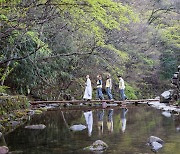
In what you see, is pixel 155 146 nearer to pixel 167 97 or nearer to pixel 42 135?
pixel 42 135

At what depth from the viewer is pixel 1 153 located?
312 inches

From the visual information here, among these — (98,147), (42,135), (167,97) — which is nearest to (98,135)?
(42,135)

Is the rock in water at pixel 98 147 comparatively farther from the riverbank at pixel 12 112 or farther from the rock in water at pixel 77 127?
the riverbank at pixel 12 112

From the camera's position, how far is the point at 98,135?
10195 millimetres

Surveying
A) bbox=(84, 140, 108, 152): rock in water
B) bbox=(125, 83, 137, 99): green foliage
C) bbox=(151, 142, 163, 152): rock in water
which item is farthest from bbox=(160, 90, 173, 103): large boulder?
bbox=(84, 140, 108, 152): rock in water

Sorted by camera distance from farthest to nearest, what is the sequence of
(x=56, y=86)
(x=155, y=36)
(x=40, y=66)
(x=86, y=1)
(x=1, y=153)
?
(x=155, y=36)
(x=56, y=86)
(x=40, y=66)
(x=86, y=1)
(x=1, y=153)

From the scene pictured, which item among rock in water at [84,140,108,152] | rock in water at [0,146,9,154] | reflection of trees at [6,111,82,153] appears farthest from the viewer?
reflection of trees at [6,111,82,153]

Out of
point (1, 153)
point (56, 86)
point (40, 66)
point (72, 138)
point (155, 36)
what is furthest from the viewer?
point (155, 36)

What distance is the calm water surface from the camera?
27.9ft

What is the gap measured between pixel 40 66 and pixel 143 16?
40.1 ft

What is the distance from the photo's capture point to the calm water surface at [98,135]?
8.49 m

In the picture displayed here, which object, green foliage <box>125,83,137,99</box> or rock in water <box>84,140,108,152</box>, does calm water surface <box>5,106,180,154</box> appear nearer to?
rock in water <box>84,140,108,152</box>

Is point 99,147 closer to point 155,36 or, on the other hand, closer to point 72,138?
point 72,138

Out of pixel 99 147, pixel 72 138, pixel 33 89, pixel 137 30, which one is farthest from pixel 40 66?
pixel 99 147
